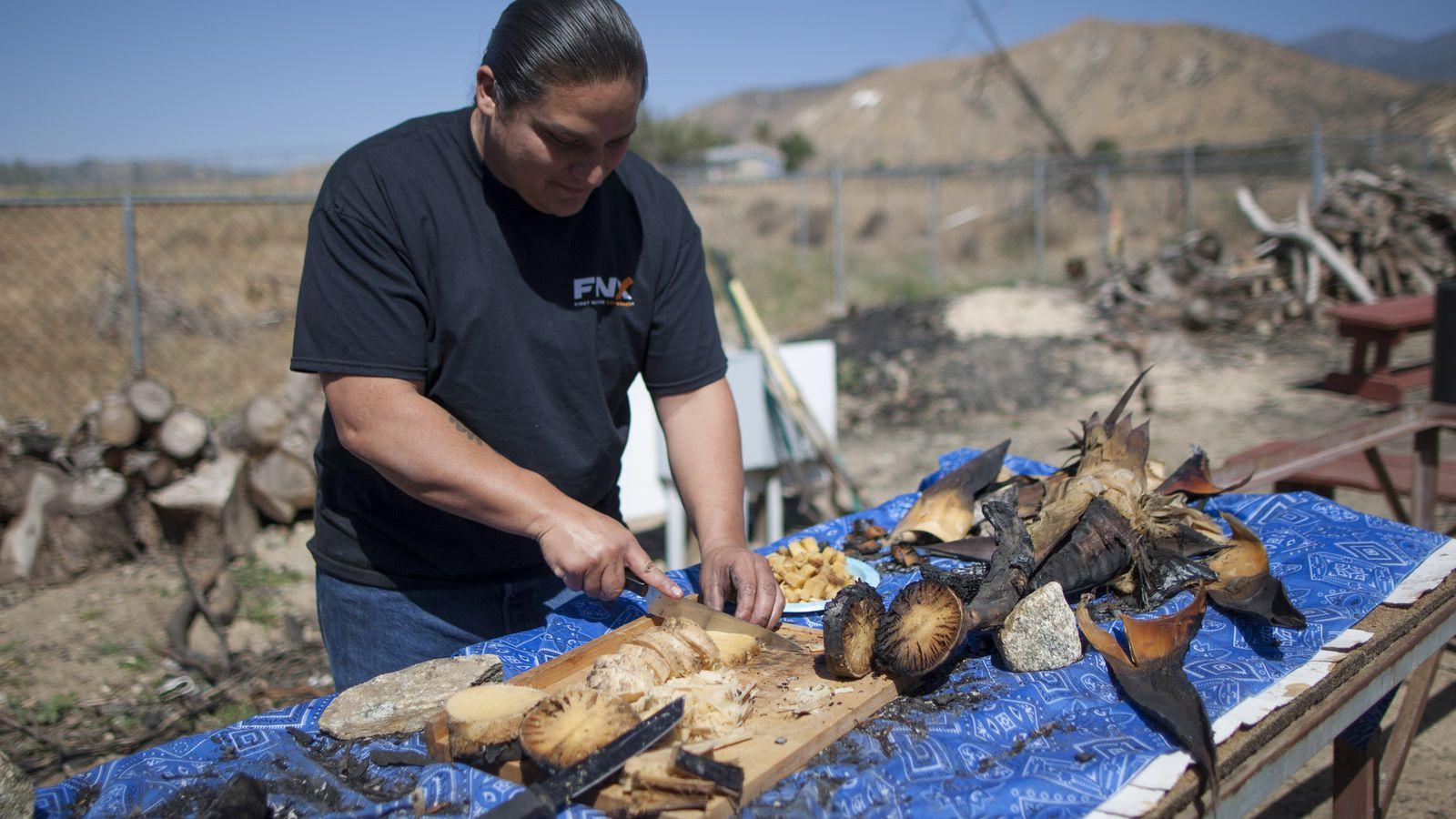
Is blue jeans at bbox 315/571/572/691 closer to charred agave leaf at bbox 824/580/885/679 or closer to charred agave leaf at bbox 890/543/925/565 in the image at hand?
charred agave leaf at bbox 824/580/885/679

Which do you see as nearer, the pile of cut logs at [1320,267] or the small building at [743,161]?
the pile of cut logs at [1320,267]

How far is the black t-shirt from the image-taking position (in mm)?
1834

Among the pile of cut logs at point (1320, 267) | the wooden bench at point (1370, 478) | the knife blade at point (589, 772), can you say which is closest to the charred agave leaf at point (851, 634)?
the knife blade at point (589, 772)

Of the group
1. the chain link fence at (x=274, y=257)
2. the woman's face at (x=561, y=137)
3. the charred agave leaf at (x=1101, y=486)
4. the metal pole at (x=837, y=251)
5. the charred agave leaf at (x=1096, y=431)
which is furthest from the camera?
the metal pole at (x=837, y=251)

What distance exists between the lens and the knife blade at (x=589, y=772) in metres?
1.24

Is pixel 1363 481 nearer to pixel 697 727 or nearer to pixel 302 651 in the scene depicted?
pixel 697 727

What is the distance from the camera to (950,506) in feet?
8.23

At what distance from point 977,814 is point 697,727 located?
44cm

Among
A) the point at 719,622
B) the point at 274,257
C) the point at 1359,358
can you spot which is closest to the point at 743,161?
the point at 274,257

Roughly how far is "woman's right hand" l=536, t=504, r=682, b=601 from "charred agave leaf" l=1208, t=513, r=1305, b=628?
1.23m

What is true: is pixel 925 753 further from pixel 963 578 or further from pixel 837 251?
pixel 837 251

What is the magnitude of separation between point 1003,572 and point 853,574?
437 mm

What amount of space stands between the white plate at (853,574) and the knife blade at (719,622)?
0.19m

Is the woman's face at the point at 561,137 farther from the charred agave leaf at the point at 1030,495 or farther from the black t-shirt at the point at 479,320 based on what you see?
the charred agave leaf at the point at 1030,495
